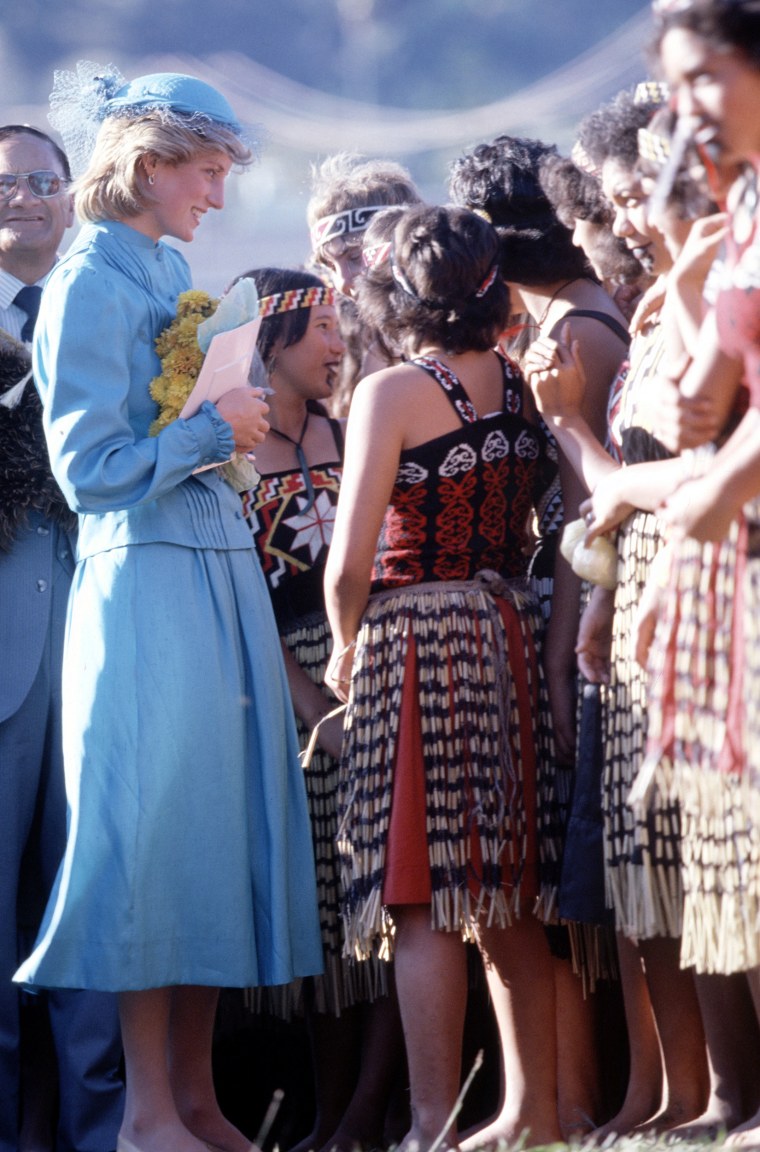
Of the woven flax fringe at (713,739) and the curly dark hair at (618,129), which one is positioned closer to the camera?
the woven flax fringe at (713,739)

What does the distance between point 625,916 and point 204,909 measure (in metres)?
0.80

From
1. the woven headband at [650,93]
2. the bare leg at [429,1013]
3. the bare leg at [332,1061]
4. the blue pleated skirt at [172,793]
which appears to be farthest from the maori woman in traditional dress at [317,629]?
the woven headband at [650,93]

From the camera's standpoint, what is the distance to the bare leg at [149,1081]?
8.70 ft

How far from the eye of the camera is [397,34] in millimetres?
5926

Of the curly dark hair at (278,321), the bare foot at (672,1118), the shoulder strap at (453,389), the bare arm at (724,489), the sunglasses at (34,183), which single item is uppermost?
the sunglasses at (34,183)

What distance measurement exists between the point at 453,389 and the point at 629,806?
0.91 m

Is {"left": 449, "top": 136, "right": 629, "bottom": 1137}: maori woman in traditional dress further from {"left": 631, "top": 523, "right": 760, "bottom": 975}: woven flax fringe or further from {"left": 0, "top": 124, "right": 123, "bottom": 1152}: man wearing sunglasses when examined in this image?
{"left": 0, "top": 124, "right": 123, "bottom": 1152}: man wearing sunglasses

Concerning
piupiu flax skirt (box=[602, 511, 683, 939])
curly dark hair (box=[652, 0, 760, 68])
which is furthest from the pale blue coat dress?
curly dark hair (box=[652, 0, 760, 68])

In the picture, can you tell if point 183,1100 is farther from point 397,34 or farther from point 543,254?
point 397,34

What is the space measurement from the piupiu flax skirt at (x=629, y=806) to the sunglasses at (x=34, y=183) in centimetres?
206

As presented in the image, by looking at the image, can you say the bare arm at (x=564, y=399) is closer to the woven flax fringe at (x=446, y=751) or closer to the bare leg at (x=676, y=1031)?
the woven flax fringe at (x=446, y=751)

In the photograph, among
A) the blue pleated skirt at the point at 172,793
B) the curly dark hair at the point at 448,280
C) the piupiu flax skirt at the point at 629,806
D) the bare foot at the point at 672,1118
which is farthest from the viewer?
the curly dark hair at the point at 448,280

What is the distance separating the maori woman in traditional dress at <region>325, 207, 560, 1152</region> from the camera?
2734 mm

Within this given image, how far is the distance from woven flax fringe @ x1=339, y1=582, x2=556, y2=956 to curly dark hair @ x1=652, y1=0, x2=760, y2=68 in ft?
4.29
